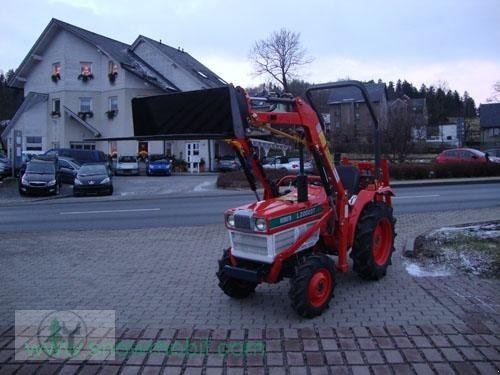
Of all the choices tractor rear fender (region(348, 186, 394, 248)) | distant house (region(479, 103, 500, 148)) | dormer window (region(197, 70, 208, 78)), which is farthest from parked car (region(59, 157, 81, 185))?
distant house (region(479, 103, 500, 148))

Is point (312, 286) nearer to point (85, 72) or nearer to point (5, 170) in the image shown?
point (5, 170)

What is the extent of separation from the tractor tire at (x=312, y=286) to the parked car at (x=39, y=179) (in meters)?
22.3

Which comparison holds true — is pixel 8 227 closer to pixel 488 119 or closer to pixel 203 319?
pixel 203 319

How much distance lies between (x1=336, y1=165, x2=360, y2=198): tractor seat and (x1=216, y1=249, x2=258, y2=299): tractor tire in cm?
191

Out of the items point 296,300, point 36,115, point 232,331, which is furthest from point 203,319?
point 36,115

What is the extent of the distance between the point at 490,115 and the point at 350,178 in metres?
83.8

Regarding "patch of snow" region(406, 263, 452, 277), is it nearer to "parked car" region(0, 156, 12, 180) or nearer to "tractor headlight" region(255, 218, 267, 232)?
"tractor headlight" region(255, 218, 267, 232)

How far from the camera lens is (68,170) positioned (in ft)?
102

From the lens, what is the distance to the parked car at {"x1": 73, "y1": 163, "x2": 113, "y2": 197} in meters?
24.5

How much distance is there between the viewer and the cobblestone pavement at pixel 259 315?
14.2 ft

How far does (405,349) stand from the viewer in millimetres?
4527

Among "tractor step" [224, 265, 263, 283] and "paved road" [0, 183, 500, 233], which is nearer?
"tractor step" [224, 265, 263, 283]

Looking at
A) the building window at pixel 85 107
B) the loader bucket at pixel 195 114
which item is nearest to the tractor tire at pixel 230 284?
the loader bucket at pixel 195 114

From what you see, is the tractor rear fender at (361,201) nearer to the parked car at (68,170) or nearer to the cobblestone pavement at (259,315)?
the cobblestone pavement at (259,315)
